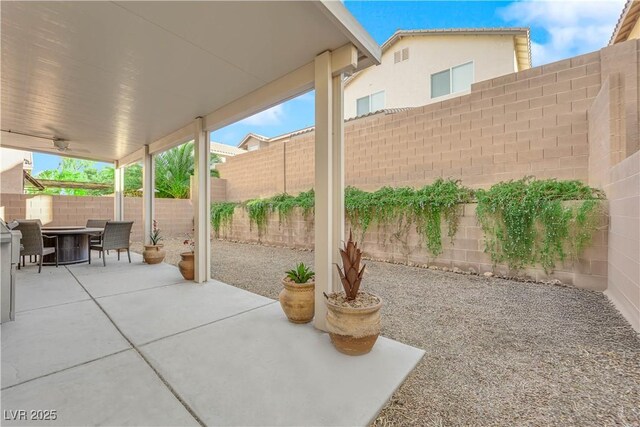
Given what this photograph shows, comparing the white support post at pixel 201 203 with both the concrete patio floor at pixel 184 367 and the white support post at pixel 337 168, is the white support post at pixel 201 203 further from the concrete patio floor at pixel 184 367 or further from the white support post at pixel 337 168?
the white support post at pixel 337 168

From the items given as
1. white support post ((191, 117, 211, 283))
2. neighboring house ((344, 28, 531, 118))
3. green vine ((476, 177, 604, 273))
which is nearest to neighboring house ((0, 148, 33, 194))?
white support post ((191, 117, 211, 283))

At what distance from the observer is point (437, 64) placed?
11.1 m

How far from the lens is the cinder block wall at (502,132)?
4363 millimetres

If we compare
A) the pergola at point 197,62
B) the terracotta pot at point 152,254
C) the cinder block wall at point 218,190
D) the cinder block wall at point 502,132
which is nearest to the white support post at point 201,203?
the pergola at point 197,62

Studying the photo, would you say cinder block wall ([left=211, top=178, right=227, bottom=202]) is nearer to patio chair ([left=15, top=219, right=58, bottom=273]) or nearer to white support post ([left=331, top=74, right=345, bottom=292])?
patio chair ([left=15, top=219, right=58, bottom=273])

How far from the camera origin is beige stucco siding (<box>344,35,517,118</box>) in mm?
10086

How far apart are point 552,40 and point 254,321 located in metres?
14.3

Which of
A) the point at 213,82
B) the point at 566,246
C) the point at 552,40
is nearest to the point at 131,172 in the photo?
the point at 213,82

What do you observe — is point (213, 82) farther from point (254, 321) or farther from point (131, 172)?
point (131, 172)

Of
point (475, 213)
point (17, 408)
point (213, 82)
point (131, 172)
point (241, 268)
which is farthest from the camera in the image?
point (131, 172)

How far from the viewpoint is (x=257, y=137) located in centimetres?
1883

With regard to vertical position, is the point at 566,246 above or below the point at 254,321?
above

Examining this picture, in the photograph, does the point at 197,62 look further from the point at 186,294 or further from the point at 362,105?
the point at 362,105

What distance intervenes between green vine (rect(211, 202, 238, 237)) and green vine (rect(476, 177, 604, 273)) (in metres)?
8.31
